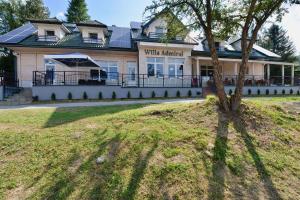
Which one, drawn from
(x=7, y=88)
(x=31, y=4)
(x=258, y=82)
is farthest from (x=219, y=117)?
(x=31, y=4)

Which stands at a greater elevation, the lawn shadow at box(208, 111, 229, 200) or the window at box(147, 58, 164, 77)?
the window at box(147, 58, 164, 77)

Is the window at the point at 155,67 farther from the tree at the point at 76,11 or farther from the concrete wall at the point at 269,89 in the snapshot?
the tree at the point at 76,11

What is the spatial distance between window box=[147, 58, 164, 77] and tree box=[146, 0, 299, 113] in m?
14.0

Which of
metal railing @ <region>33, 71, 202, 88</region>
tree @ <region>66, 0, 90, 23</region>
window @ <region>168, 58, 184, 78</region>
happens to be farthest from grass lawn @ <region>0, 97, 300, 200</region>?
tree @ <region>66, 0, 90, 23</region>

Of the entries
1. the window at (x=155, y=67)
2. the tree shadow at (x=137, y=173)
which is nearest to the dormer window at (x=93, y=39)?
the window at (x=155, y=67)

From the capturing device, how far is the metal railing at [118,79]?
62.4 ft

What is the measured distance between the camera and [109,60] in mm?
22828

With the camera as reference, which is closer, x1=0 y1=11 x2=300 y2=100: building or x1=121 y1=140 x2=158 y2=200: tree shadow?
x1=121 y1=140 x2=158 y2=200: tree shadow

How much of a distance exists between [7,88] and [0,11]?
2694 centimetres

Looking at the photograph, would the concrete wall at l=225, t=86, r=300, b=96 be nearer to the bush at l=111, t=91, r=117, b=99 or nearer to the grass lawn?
the bush at l=111, t=91, r=117, b=99

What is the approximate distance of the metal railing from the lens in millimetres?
19031

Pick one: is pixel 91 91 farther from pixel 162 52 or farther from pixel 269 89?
pixel 269 89

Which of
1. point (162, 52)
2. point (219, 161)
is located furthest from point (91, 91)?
point (219, 161)

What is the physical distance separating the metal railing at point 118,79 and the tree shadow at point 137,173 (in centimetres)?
1419
